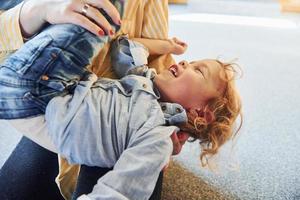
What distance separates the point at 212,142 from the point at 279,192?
53 cm

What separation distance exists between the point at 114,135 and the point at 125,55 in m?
0.26

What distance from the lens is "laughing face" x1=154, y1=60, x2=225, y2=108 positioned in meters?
0.86

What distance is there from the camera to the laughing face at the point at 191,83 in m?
0.86

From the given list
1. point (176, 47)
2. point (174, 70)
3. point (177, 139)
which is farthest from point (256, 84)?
point (177, 139)

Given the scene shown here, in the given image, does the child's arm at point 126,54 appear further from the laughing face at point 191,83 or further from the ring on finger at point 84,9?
the ring on finger at point 84,9

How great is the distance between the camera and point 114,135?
2.33 ft

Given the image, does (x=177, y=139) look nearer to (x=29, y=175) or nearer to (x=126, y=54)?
(x=126, y=54)

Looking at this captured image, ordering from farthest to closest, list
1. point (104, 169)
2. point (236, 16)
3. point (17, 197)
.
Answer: point (236, 16)
point (17, 197)
point (104, 169)

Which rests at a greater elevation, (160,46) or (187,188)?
(160,46)

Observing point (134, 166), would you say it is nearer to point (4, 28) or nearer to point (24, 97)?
point (24, 97)

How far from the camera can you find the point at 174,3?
3508 mm

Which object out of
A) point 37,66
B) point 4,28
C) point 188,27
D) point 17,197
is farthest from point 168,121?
point 188,27

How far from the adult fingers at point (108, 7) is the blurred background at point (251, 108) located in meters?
0.73

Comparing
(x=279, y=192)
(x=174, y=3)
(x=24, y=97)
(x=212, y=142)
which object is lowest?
(x=174, y=3)
